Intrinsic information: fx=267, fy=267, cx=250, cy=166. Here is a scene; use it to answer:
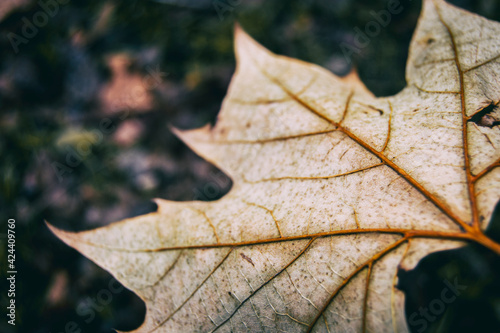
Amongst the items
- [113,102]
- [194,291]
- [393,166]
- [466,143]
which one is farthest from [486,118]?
[113,102]

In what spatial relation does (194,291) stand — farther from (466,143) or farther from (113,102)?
(113,102)

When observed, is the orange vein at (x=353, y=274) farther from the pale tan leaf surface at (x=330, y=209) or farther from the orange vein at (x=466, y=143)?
the orange vein at (x=466, y=143)

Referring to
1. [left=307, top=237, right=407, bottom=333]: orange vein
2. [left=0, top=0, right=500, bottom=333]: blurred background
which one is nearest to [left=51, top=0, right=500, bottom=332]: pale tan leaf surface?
[left=307, top=237, right=407, bottom=333]: orange vein

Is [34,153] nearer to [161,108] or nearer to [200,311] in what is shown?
[161,108]

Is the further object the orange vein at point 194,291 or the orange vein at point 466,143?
the orange vein at point 194,291

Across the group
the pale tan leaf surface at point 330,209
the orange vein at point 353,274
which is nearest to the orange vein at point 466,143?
the pale tan leaf surface at point 330,209

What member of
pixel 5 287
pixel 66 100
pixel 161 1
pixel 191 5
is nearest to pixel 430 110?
pixel 191 5
